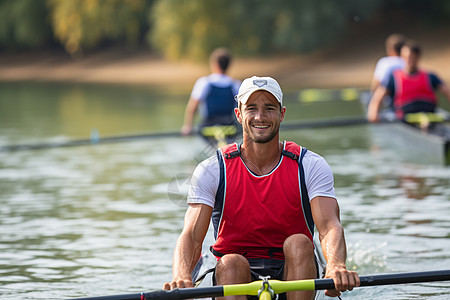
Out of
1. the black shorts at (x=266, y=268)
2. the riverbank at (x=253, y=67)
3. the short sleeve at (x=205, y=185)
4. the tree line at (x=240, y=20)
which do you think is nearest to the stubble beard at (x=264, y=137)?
the short sleeve at (x=205, y=185)

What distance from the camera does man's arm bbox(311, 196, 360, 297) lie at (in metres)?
3.88

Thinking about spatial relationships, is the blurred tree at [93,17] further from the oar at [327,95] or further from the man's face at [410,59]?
the man's face at [410,59]

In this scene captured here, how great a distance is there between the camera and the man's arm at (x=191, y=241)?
4130 mm

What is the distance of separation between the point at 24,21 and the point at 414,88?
3276 cm

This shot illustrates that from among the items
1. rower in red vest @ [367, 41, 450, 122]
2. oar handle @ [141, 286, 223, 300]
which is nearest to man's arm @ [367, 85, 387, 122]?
rower in red vest @ [367, 41, 450, 122]

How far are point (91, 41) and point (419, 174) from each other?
27327 mm

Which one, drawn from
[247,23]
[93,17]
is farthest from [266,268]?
[93,17]

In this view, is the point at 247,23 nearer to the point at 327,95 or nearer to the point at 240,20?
the point at 240,20

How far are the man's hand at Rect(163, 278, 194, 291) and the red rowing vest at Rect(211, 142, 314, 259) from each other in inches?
18.4

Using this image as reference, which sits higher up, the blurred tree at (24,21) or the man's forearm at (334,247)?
the blurred tree at (24,21)

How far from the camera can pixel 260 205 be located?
430cm

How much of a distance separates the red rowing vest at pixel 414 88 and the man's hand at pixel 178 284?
8161 millimetres

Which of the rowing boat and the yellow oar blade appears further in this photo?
the yellow oar blade

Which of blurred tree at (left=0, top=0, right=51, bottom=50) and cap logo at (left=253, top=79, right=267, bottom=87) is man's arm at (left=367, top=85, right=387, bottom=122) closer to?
cap logo at (left=253, top=79, right=267, bottom=87)
